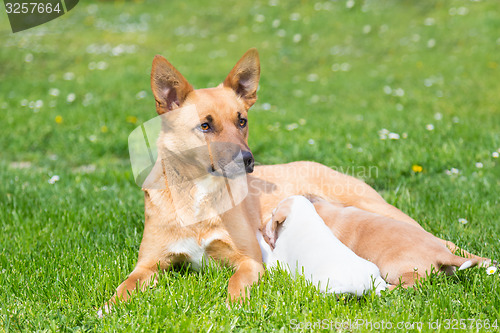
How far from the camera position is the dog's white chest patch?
3.15 meters

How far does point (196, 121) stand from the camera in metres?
3.13

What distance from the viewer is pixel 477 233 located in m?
3.73

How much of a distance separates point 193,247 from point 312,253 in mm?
777

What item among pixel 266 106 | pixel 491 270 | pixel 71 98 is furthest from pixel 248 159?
pixel 71 98

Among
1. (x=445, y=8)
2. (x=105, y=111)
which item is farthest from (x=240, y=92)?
(x=445, y=8)

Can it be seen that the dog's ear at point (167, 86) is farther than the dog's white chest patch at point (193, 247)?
No

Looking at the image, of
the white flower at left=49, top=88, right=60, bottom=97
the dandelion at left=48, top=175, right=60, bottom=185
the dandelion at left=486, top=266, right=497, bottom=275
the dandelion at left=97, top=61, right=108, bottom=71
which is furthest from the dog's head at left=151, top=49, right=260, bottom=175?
the dandelion at left=97, top=61, right=108, bottom=71

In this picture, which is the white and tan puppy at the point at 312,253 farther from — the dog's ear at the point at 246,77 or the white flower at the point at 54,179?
the white flower at the point at 54,179

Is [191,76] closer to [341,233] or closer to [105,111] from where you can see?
[105,111]

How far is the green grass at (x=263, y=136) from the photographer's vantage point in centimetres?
271

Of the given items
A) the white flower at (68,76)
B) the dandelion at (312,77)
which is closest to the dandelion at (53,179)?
the white flower at (68,76)

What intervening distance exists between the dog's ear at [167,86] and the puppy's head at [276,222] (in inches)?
41.5

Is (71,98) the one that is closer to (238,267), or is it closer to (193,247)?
(193,247)

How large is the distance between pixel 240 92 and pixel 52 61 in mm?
9516
